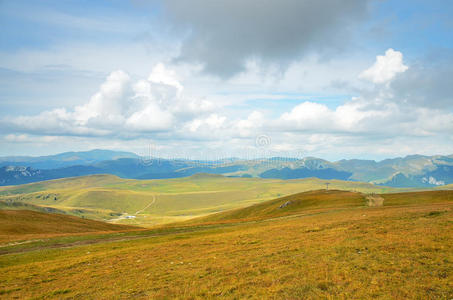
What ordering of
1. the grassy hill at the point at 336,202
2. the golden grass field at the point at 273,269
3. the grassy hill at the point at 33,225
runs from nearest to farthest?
1. the golden grass field at the point at 273,269
2. the grassy hill at the point at 33,225
3. the grassy hill at the point at 336,202

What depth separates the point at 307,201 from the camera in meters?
114

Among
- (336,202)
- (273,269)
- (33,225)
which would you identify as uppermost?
(273,269)

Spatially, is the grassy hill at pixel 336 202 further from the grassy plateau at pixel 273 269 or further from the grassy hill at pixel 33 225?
the grassy hill at pixel 33 225

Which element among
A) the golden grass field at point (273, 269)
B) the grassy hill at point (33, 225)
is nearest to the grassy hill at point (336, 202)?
the golden grass field at point (273, 269)

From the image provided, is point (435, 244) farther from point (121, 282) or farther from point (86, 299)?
point (86, 299)

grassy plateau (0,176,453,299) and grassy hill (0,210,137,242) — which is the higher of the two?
grassy plateau (0,176,453,299)

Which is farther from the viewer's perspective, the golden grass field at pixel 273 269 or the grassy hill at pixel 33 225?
the grassy hill at pixel 33 225

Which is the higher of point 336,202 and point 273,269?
point 273,269

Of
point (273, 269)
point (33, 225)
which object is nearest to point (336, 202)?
point (273, 269)

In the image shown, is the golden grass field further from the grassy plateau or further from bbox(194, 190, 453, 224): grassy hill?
bbox(194, 190, 453, 224): grassy hill

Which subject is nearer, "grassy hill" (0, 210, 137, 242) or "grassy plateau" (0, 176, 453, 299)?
"grassy plateau" (0, 176, 453, 299)

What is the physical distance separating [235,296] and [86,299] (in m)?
11.5

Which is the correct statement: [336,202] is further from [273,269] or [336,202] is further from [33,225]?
[33,225]

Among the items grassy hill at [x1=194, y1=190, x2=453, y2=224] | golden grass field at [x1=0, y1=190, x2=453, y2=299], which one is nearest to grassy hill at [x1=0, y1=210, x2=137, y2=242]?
golden grass field at [x1=0, y1=190, x2=453, y2=299]
